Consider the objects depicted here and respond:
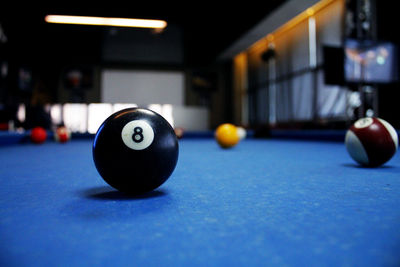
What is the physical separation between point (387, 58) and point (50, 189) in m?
5.99

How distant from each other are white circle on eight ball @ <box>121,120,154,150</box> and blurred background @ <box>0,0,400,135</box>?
551cm

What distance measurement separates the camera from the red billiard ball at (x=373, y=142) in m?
2.13

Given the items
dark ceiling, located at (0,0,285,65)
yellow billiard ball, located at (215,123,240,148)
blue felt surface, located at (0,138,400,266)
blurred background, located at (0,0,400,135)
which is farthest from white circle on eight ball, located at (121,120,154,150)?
dark ceiling, located at (0,0,285,65)

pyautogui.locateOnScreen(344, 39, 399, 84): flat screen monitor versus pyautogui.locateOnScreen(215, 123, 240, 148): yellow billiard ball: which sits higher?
pyautogui.locateOnScreen(344, 39, 399, 84): flat screen monitor

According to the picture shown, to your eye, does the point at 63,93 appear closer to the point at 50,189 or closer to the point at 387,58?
the point at 387,58

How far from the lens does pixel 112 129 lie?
1314 mm

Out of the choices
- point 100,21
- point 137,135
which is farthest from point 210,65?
point 137,135

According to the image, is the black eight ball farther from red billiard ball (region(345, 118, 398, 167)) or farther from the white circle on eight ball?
red billiard ball (region(345, 118, 398, 167))

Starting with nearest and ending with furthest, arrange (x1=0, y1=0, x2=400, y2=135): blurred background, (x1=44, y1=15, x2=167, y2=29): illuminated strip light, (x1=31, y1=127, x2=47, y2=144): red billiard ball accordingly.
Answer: (x1=31, y1=127, x2=47, y2=144): red billiard ball
(x1=0, y1=0, x2=400, y2=135): blurred background
(x1=44, y1=15, x2=167, y2=29): illuminated strip light

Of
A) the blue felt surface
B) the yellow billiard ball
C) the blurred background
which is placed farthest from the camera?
the blurred background

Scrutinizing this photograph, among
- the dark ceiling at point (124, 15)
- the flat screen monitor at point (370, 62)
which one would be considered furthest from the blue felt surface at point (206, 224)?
the dark ceiling at point (124, 15)

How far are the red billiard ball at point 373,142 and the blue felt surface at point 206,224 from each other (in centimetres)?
54

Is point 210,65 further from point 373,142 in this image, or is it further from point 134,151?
point 134,151

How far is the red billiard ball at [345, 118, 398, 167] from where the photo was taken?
2135 mm
